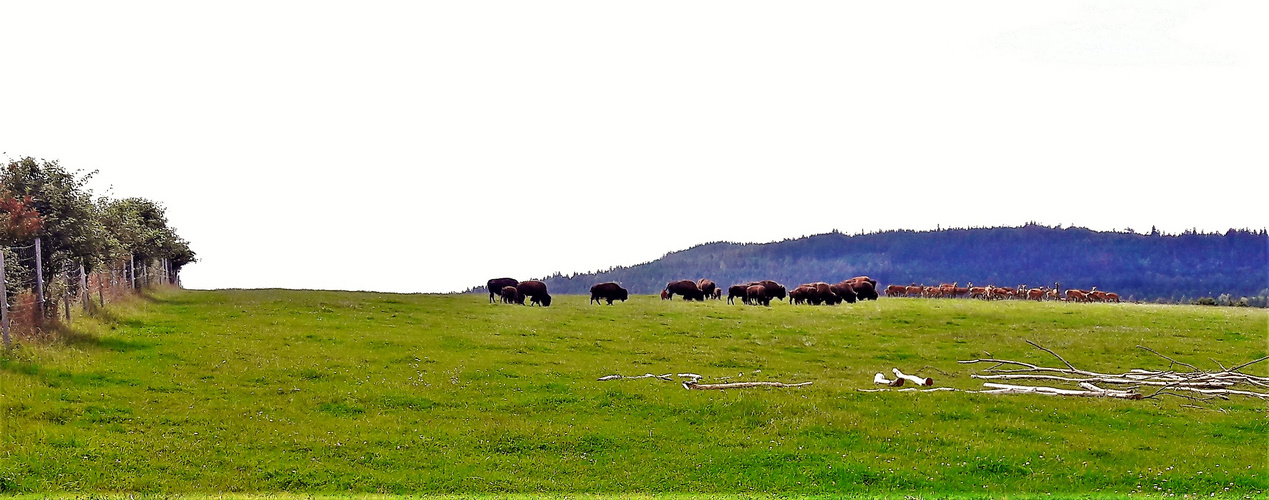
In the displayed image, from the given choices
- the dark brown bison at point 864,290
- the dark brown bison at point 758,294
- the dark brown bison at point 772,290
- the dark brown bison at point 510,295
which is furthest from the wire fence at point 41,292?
the dark brown bison at point 864,290

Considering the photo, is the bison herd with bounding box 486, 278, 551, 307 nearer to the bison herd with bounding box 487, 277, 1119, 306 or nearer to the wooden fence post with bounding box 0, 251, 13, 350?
the bison herd with bounding box 487, 277, 1119, 306

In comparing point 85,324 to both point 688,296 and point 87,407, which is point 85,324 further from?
point 688,296

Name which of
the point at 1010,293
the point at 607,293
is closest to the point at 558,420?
the point at 607,293

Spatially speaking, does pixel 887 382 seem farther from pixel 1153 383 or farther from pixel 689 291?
pixel 689 291

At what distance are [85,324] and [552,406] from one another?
18.3 m

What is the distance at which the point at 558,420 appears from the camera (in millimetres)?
18703

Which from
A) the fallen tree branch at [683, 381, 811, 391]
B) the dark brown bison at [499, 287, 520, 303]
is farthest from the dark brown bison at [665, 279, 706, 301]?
the fallen tree branch at [683, 381, 811, 391]

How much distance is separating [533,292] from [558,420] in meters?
34.9

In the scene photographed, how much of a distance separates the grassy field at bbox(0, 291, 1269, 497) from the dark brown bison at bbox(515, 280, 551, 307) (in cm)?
1945

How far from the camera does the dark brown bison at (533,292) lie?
5281cm

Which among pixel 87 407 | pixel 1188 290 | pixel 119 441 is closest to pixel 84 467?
pixel 119 441

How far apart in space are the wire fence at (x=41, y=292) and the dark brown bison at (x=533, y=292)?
941 inches

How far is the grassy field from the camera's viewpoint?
1466cm

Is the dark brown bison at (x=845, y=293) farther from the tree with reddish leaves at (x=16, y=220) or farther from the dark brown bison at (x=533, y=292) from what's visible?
the tree with reddish leaves at (x=16, y=220)
